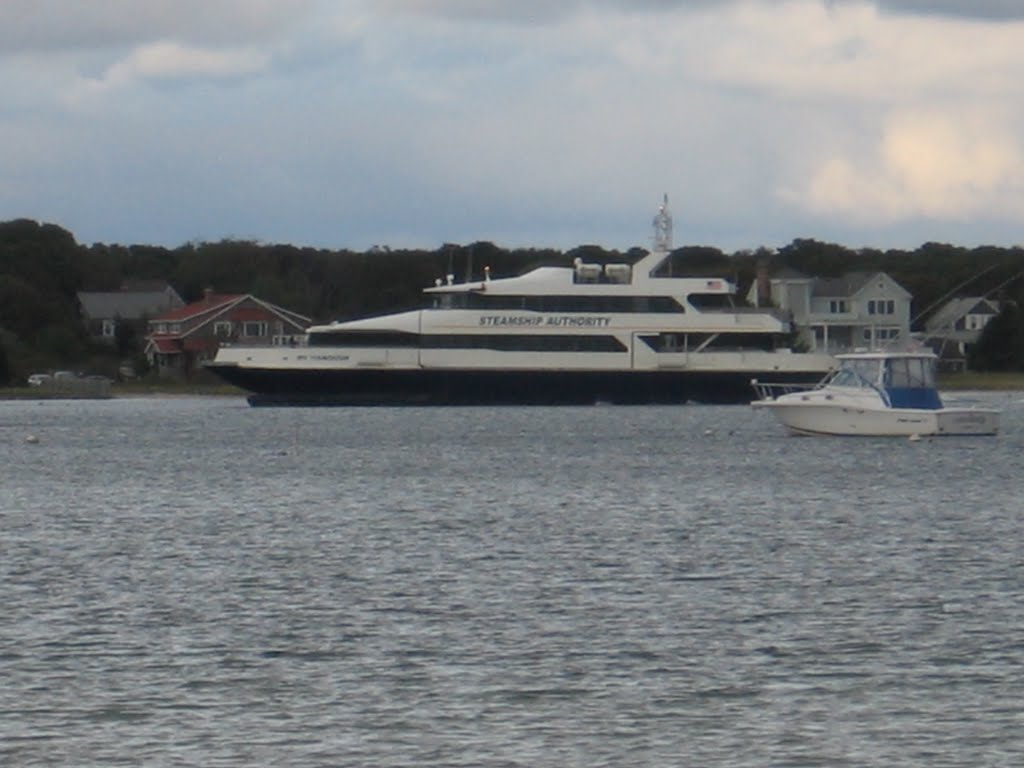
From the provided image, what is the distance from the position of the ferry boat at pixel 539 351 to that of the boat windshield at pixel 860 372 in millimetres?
29299

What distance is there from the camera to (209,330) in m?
143

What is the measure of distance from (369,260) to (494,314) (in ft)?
247

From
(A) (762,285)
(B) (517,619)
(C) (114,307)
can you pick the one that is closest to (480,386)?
(A) (762,285)

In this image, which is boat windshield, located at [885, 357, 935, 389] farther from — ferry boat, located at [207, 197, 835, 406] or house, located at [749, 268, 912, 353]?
house, located at [749, 268, 912, 353]

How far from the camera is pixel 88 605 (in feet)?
94.6

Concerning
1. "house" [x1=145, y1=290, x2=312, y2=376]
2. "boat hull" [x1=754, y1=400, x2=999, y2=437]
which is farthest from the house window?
"boat hull" [x1=754, y1=400, x2=999, y2=437]

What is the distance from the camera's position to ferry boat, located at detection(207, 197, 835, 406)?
96688mm

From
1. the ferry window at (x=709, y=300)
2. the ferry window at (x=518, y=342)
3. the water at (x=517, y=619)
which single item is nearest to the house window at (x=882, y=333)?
the ferry window at (x=709, y=300)

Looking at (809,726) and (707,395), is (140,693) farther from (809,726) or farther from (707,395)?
(707,395)

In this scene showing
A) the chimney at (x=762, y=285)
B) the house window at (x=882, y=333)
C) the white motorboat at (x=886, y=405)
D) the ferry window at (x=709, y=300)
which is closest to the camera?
the white motorboat at (x=886, y=405)

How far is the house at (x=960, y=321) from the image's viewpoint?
6009 inches

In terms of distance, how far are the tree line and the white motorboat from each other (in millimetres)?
71757

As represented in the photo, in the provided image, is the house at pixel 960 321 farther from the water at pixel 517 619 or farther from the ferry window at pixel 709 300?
the water at pixel 517 619

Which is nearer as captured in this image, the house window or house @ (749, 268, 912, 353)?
the house window
